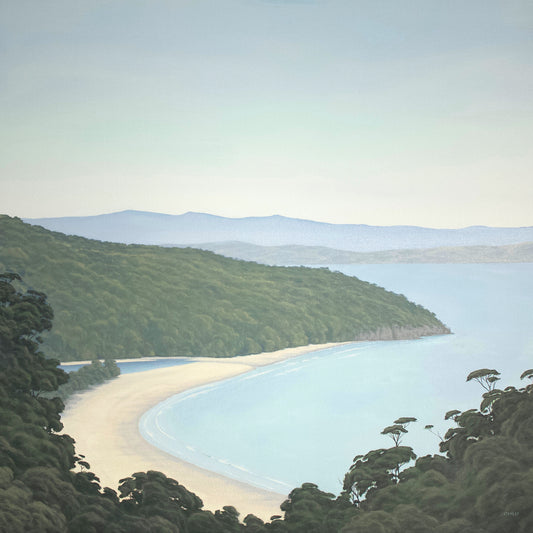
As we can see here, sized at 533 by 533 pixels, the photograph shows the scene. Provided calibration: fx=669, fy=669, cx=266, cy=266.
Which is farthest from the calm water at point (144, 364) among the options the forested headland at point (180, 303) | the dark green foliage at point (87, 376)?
the dark green foliage at point (87, 376)

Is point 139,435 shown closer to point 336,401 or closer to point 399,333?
point 336,401

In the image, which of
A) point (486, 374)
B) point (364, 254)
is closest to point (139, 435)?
point (486, 374)

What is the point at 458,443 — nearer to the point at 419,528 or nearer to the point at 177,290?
the point at 419,528

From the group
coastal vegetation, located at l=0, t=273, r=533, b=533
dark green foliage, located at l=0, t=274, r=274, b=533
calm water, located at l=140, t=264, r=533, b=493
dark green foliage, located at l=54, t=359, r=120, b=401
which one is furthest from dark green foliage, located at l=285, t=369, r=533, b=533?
dark green foliage, located at l=54, t=359, r=120, b=401

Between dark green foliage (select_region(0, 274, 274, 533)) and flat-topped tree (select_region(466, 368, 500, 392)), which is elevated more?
flat-topped tree (select_region(466, 368, 500, 392))

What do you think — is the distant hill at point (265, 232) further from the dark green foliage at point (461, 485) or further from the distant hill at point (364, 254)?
Answer: the dark green foliage at point (461, 485)

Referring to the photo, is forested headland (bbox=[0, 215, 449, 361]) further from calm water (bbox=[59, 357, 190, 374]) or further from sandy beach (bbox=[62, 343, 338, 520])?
sandy beach (bbox=[62, 343, 338, 520])
